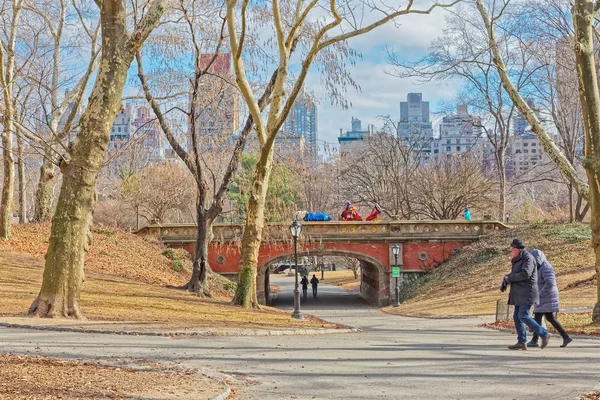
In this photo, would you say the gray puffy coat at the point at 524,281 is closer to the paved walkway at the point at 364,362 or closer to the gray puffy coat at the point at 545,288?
the gray puffy coat at the point at 545,288

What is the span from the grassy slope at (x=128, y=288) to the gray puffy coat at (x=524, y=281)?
5.49 m

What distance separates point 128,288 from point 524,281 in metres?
14.6

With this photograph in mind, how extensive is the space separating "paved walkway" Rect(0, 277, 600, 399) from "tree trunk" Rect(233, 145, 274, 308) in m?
7.75

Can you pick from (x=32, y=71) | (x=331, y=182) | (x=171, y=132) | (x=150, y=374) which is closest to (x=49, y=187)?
(x=32, y=71)

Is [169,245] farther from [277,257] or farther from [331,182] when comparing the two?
[331,182]

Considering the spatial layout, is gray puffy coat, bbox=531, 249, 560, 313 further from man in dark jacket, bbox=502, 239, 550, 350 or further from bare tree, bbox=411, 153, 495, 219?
bare tree, bbox=411, 153, 495, 219

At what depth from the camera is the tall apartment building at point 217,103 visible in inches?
882

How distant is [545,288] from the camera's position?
11.6 metres

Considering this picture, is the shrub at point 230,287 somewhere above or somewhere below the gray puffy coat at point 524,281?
below

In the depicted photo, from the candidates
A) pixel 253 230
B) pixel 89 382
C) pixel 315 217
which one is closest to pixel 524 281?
pixel 89 382

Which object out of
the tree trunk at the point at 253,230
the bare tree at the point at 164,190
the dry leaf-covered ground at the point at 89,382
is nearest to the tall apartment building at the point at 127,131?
the tree trunk at the point at 253,230

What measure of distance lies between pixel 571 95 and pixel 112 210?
35130mm

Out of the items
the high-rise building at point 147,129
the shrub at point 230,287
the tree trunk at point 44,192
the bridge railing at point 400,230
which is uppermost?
the high-rise building at point 147,129

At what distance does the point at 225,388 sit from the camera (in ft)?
23.4
